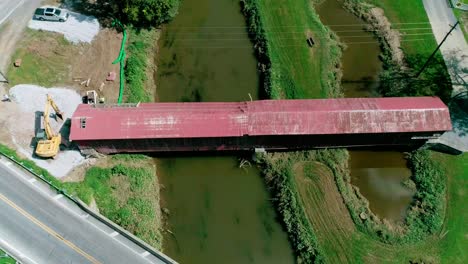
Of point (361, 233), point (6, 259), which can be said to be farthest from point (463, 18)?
point (6, 259)

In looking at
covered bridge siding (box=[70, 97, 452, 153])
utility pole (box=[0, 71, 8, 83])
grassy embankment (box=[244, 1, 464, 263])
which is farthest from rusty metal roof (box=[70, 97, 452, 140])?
utility pole (box=[0, 71, 8, 83])

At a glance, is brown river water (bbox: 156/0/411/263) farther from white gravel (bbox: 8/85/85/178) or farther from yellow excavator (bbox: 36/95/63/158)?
→ yellow excavator (bbox: 36/95/63/158)

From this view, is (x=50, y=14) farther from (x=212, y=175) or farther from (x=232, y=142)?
(x=212, y=175)

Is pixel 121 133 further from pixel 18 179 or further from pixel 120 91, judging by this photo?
pixel 18 179

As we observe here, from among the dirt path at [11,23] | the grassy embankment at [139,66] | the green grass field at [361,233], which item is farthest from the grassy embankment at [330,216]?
the dirt path at [11,23]

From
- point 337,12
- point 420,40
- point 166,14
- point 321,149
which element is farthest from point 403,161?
point 166,14

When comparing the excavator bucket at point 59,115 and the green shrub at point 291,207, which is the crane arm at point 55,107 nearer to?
the excavator bucket at point 59,115
